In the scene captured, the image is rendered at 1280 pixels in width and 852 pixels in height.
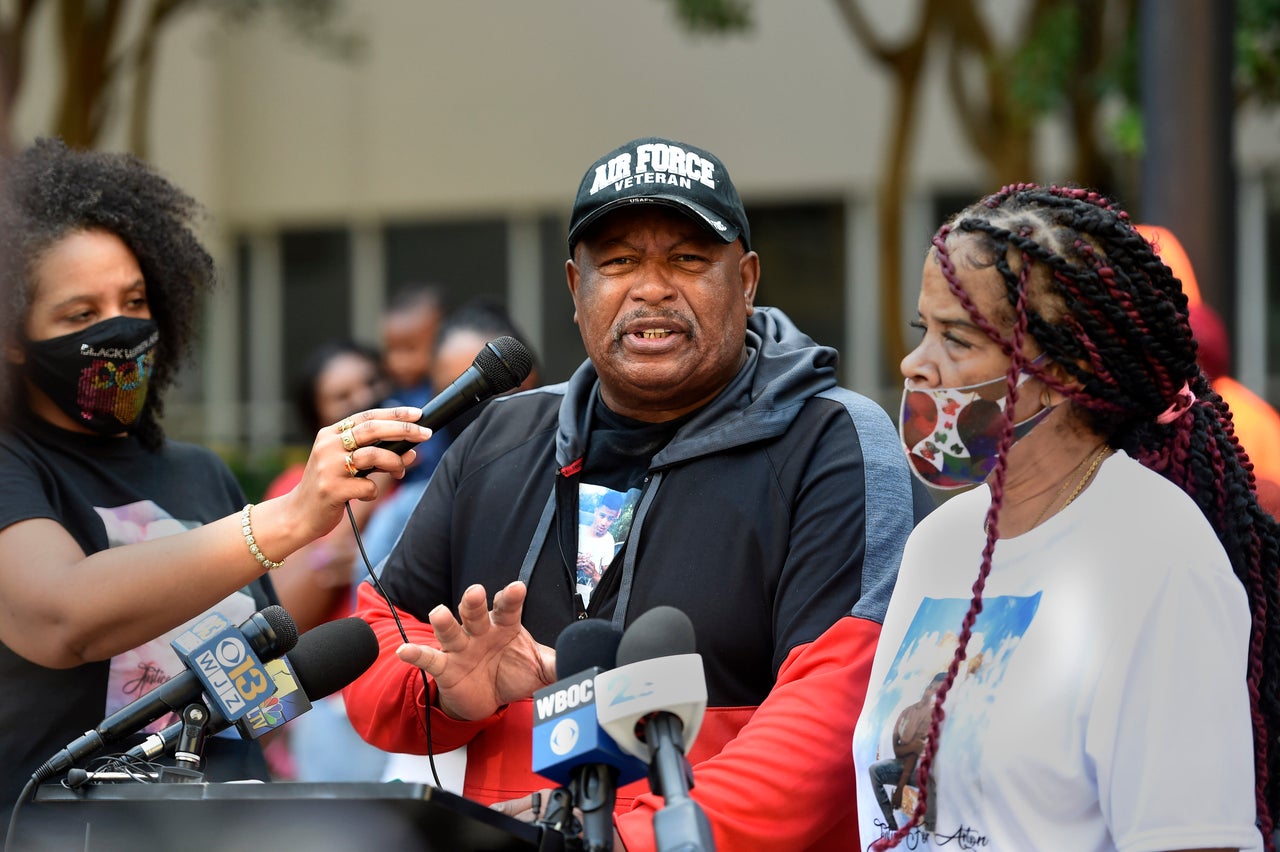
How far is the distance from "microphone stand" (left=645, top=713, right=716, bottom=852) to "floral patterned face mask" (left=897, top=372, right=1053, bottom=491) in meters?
0.83

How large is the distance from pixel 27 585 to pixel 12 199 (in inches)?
36.5

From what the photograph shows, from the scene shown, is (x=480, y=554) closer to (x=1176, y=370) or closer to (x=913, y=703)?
(x=913, y=703)

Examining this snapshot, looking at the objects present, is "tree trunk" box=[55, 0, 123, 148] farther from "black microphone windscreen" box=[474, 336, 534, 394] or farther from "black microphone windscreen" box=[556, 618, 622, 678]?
"black microphone windscreen" box=[556, 618, 622, 678]

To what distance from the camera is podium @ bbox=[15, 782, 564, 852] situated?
85.8 inches

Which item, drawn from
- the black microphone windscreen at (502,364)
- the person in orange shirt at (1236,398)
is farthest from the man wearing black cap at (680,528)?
the person in orange shirt at (1236,398)

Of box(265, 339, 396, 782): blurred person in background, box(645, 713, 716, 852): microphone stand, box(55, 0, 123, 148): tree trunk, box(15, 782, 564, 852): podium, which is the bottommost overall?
box(265, 339, 396, 782): blurred person in background

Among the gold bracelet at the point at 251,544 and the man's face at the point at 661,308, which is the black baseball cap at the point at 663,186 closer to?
the man's face at the point at 661,308

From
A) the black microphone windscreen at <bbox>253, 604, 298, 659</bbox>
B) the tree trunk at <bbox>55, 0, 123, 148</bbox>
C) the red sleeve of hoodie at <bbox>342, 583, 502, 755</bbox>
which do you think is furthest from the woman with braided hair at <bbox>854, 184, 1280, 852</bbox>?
the tree trunk at <bbox>55, 0, 123, 148</bbox>

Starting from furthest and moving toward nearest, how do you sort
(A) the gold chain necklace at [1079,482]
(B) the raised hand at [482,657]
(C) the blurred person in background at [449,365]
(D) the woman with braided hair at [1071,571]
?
(C) the blurred person in background at [449,365] < (B) the raised hand at [482,657] < (A) the gold chain necklace at [1079,482] < (D) the woman with braided hair at [1071,571]

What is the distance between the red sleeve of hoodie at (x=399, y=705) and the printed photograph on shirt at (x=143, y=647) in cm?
42

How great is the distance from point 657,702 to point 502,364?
1.06 meters

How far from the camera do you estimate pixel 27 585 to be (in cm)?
317

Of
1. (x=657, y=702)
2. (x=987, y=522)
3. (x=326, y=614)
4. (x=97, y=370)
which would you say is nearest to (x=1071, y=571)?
(x=987, y=522)

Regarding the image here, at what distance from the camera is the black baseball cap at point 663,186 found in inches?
126
